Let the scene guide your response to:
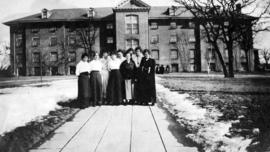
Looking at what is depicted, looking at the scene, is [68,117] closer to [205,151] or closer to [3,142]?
[3,142]

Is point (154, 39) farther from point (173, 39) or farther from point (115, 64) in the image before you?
point (115, 64)

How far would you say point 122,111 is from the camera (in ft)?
21.0

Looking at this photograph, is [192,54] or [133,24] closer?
[133,24]

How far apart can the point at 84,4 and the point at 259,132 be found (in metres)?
3.47

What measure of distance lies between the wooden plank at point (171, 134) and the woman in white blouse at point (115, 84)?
5.70 feet

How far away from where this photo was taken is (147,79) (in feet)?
24.4

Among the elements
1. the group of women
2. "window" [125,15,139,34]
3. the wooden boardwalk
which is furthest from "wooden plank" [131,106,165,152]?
"window" [125,15,139,34]

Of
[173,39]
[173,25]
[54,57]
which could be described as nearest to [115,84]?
[54,57]

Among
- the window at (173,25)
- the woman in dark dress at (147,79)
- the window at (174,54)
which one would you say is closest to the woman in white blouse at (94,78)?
the woman in dark dress at (147,79)

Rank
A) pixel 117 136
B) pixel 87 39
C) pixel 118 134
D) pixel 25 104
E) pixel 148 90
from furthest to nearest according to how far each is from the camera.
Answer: pixel 87 39, pixel 148 90, pixel 25 104, pixel 118 134, pixel 117 136

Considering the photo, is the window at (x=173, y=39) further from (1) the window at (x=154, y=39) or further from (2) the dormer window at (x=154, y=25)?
(2) the dormer window at (x=154, y=25)

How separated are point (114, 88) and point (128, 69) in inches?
23.1

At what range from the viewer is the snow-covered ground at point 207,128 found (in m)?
3.58

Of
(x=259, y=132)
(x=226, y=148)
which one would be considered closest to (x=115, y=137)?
(x=226, y=148)
